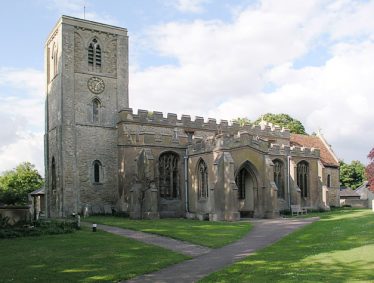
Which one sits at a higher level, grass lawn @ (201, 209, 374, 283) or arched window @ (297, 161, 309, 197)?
arched window @ (297, 161, 309, 197)

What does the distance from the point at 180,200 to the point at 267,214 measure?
7215mm

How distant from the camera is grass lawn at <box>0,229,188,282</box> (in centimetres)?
1227

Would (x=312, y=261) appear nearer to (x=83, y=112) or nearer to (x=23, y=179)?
(x=83, y=112)

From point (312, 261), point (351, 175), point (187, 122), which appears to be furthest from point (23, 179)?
point (312, 261)

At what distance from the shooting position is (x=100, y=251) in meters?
16.2

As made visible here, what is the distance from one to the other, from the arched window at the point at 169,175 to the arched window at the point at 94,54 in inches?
402

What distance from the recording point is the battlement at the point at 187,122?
125ft

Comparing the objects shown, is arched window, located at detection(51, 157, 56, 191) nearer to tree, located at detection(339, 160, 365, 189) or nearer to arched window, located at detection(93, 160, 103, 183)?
arched window, located at detection(93, 160, 103, 183)

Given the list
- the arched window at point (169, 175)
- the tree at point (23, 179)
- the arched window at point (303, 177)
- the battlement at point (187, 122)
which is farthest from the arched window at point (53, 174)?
the tree at point (23, 179)

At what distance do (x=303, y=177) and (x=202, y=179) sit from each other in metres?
12.2

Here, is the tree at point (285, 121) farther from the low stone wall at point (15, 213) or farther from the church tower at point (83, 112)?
the low stone wall at point (15, 213)

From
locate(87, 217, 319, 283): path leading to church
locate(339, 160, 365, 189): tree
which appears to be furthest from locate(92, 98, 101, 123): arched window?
locate(339, 160, 365, 189): tree

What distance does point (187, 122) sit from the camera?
134 ft

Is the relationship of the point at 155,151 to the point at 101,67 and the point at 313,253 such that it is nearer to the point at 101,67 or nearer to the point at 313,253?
the point at 101,67
